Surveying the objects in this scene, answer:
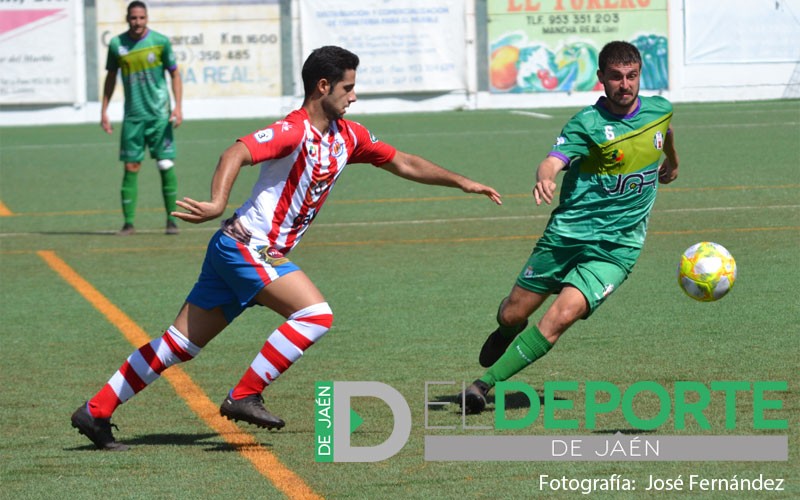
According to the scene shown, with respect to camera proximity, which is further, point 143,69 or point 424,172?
point 143,69

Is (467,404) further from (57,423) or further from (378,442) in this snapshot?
(57,423)

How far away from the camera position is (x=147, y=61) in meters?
14.2

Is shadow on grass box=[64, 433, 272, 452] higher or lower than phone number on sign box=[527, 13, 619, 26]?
lower

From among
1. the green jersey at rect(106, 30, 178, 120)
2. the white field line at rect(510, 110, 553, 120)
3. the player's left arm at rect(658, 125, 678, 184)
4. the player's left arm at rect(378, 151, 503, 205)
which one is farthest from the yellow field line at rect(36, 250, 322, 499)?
the white field line at rect(510, 110, 553, 120)

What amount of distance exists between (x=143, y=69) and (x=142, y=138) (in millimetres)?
669

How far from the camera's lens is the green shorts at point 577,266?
6.83m

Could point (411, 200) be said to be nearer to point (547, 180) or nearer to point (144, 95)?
point (144, 95)

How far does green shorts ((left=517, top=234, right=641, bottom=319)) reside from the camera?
6.83 meters

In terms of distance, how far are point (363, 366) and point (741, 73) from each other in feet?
84.1

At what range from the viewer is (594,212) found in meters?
7.00

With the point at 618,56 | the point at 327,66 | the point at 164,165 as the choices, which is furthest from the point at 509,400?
the point at 164,165

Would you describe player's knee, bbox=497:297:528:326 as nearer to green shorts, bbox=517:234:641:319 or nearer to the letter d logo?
green shorts, bbox=517:234:641:319

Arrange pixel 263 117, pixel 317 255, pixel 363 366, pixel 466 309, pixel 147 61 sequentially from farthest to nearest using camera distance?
pixel 263 117 → pixel 147 61 → pixel 317 255 → pixel 466 309 → pixel 363 366

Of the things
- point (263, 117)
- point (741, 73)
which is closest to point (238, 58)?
point (263, 117)
